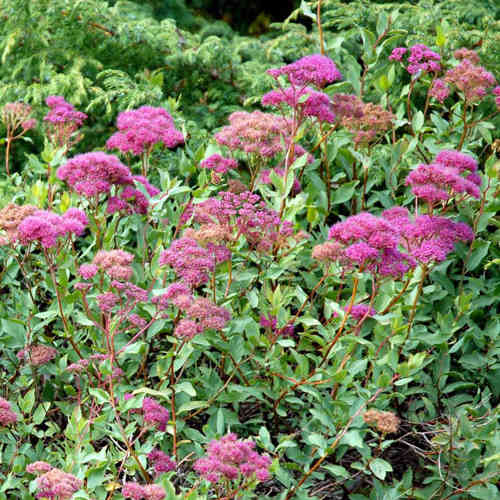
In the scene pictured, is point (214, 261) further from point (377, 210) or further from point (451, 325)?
point (377, 210)

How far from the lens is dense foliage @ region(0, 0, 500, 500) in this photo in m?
1.99

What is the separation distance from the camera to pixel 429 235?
2111mm

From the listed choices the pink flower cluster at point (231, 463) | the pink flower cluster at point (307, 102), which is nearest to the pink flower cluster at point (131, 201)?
the pink flower cluster at point (307, 102)

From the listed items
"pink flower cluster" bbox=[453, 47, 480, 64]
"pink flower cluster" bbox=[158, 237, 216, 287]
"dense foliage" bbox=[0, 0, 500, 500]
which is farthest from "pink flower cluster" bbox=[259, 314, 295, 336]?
"pink flower cluster" bbox=[453, 47, 480, 64]

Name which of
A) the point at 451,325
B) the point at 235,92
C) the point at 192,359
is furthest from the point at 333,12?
the point at 192,359

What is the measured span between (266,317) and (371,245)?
0.47m

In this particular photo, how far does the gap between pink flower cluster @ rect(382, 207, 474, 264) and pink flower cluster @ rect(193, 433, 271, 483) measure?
704mm

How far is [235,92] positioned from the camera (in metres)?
4.02

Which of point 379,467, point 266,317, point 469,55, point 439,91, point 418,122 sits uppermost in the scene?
point 469,55

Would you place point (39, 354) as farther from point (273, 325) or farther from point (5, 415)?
point (273, 325)

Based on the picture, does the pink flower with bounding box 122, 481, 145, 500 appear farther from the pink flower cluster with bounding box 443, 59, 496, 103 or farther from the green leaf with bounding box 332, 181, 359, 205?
Answer: the pink flower cluster with bounding box 443, 59, 496, 103

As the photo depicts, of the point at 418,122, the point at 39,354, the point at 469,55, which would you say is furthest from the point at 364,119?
the point at 39,354

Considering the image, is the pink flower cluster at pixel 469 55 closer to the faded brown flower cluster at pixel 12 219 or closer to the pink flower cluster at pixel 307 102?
the pink flower cluster at pixel 307 102

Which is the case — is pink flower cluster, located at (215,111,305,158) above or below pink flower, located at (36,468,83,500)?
above
